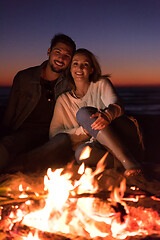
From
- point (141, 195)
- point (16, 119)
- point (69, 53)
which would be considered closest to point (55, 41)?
point (69, 53)

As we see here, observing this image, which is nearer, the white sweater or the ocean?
the white sweater

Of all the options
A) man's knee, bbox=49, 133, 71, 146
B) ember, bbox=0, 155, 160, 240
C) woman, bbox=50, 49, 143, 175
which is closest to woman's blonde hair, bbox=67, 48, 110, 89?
woman, bbox=50, 49, 143, 175

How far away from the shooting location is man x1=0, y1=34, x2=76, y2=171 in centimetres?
386

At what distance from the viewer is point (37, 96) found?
3951 millimetres

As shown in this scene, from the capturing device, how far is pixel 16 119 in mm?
4078

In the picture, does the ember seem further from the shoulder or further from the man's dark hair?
the man's dark hair

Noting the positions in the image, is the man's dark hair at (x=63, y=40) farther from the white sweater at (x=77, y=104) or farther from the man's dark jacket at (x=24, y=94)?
the white sweater at (x=77, y=104)

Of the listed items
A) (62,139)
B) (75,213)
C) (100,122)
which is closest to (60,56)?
(62,139)

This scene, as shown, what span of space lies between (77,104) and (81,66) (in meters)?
0.47

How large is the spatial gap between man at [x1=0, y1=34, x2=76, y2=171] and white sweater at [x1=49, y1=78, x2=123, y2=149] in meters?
0.37

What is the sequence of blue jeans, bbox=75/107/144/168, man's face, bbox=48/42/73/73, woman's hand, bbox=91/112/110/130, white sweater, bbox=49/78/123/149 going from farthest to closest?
man's face, bbox=48/42/73/73 → white sweater, bbox=49/78/123/149 → blue jeans, bbox=75/107/144/168 → woman's hand, bbox=91/112/110/130

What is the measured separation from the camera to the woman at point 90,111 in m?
2.89

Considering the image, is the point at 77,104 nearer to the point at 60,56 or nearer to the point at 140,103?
the point at 60,56

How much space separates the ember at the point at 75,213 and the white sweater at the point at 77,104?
74cm
